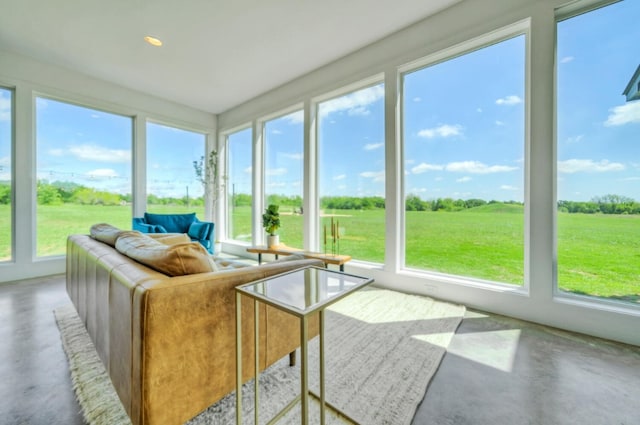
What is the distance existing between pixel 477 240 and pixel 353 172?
5.67 feet

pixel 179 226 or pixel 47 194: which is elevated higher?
pixel 47 194

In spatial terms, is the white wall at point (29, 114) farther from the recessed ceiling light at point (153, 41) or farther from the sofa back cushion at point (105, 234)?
the sofa back cushion at point (105, 234)

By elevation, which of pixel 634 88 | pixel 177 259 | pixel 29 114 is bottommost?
pixel 177 259

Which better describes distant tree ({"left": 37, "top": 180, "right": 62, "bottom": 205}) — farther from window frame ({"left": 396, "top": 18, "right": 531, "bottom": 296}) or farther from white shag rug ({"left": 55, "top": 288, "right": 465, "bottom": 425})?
window frame ({"left": 396, "top": 18, "right": 531, "bottom": 296})

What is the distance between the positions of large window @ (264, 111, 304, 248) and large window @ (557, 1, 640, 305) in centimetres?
309

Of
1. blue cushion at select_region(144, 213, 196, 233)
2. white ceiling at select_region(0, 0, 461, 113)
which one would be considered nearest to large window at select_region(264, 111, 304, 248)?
white ceiling at select_region(0, 0, 461, 113)

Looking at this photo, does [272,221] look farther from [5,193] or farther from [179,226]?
[5,193]

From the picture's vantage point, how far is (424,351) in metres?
1.74

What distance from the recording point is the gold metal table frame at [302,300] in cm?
80

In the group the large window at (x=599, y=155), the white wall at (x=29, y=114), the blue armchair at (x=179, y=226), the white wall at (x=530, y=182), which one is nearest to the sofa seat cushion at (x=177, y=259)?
the white wall at (x=530, y=182)

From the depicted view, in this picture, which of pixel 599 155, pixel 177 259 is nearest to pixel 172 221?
pixel 177 259

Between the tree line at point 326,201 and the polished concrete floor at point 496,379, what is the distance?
3.46ft

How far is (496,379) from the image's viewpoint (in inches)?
58.1

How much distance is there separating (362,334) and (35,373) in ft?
6.78
